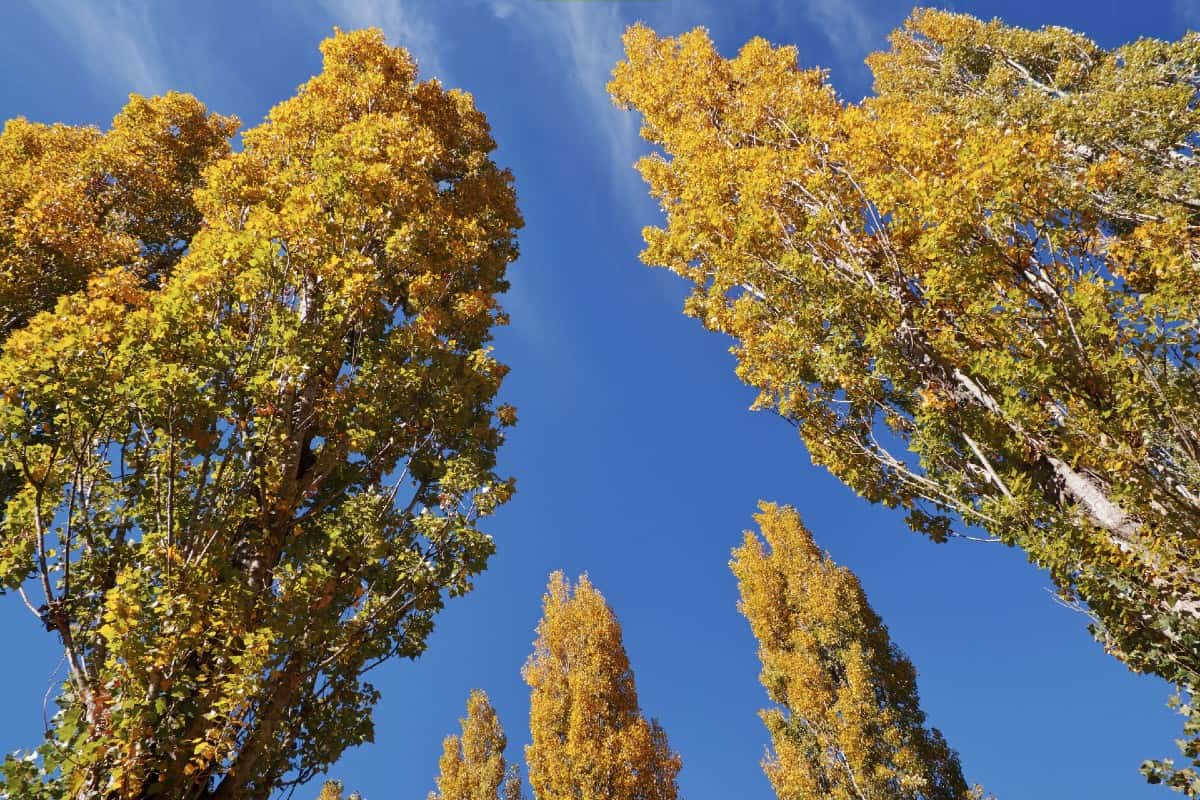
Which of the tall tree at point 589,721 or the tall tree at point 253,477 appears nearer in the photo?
the tall tree at point 253,477

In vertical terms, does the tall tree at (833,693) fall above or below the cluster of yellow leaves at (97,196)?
below

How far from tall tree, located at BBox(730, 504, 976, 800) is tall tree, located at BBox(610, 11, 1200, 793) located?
9.68 meters

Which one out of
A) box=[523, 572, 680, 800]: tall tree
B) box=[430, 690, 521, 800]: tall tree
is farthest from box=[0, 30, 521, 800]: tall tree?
box=[430, 690, 521, 800]: tall tree

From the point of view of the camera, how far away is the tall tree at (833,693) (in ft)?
44.3

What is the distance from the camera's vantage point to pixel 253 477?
487cm

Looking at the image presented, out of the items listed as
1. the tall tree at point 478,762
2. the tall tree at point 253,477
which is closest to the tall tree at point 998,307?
the tall tree at point 253,477

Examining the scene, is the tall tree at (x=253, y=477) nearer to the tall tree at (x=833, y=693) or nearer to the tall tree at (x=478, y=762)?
the tall tree at (x=833, y=693)

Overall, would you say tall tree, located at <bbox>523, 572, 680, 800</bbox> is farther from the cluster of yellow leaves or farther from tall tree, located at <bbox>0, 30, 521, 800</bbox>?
the cluster of yellow leaves

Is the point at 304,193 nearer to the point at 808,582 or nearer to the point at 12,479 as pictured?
the point at 12,479

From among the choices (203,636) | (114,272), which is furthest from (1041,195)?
(114,272)

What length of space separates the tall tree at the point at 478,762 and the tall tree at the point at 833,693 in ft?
30.7

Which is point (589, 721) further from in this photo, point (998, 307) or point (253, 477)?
point (998, 307)

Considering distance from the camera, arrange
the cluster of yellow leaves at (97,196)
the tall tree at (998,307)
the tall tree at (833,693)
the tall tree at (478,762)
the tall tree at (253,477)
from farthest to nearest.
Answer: the tall tree at (478,762), the tall tree at (833,693), the cluster of yellow leaves at (97,196), the tall tree at (998,307), the tall tree at (253,477)

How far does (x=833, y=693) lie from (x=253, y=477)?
15662mm
